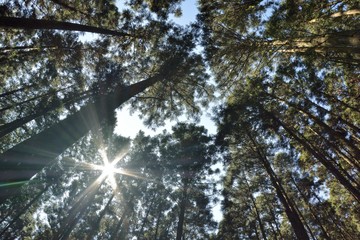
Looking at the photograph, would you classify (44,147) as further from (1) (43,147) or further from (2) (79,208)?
(2) (79,208)

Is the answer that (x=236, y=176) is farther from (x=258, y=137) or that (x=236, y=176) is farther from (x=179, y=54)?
(x=179, y=54)

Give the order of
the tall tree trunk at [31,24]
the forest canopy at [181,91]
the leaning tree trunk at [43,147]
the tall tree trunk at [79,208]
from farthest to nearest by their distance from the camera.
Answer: the tall tree trunk at [79,208], the forest canopy at [181,91], the tall tree trunk at [31,24], the leaning tree trunk at [43,147]

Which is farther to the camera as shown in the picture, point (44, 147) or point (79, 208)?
point (79, 208)

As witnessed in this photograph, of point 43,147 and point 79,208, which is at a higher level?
point 79,208

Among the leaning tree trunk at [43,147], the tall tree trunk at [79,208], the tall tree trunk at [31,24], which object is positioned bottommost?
the leaning tree trunk at [43,147]

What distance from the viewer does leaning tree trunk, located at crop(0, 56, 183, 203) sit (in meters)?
4.31

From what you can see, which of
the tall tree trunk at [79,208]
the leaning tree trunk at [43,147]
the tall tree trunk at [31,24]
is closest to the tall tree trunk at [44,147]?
the leaning tree trunk at [43,147]

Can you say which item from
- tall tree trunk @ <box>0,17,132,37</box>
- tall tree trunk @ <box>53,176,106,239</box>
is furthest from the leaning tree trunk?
tall tree trunk @ <box>53,176,106,239</box>

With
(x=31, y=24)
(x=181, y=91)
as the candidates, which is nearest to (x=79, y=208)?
(x=181, y=91)

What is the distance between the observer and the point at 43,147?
5074 millimetres

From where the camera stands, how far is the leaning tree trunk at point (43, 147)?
4312 mm

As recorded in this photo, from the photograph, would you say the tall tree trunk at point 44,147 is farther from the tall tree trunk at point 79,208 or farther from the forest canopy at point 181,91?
the tall tree trunk at point 79,208

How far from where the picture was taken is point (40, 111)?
12.5m

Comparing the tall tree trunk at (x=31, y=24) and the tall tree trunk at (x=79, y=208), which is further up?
the tall tree trunk at (x=79, y=208)
